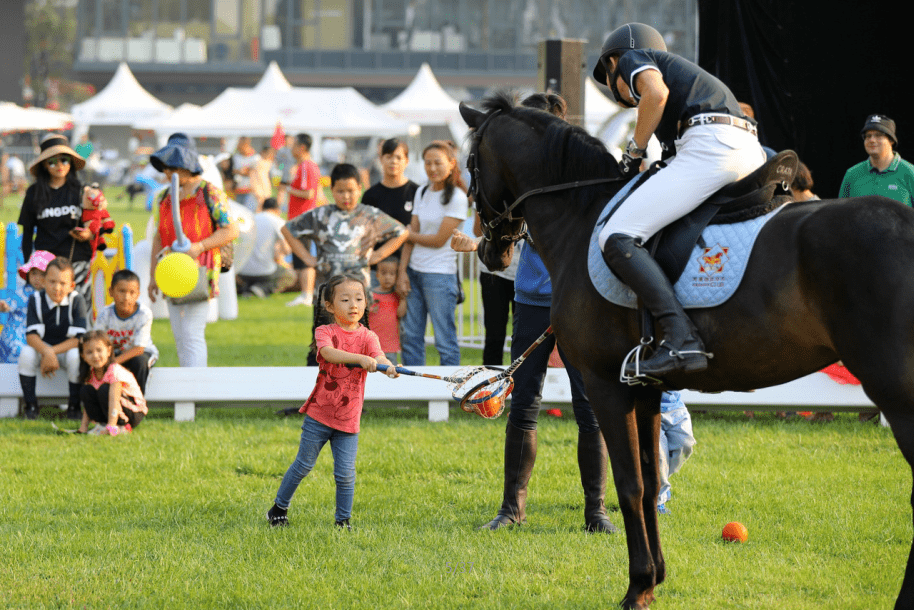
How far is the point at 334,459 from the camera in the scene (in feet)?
18.6

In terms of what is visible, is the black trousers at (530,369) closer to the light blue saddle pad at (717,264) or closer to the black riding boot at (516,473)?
the black riding boot at (516,473)

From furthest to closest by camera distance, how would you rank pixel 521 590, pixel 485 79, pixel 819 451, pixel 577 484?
pixel 485 79 < pixel 819 451 < pixel 577 484 < pixel 521 590

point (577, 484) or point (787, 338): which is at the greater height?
point (787, 338)

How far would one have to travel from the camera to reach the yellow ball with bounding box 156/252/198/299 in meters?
8.08

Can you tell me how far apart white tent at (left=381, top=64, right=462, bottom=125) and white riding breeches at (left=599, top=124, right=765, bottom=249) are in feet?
95.6

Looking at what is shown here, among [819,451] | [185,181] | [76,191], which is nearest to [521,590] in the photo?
[819,451]

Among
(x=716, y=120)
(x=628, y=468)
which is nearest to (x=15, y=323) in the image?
(x=628, y=468)

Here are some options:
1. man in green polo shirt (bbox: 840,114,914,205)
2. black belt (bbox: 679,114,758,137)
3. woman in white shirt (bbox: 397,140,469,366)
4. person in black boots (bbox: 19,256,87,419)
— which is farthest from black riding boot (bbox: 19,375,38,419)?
man in green polo shirt (bbox: 840,114,914,205)

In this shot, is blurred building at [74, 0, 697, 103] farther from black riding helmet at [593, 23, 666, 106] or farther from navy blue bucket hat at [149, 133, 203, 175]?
black riding helmet at [593, 23, 666, 106]

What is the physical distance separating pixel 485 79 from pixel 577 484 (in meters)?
64.3

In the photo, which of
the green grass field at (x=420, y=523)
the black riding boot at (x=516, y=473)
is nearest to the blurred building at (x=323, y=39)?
the green grass field at (x=420, y=523)

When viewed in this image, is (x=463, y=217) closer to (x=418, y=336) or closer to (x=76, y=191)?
(x=418, y=336)

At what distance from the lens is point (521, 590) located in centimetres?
478

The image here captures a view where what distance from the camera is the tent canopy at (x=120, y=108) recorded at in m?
38.1
